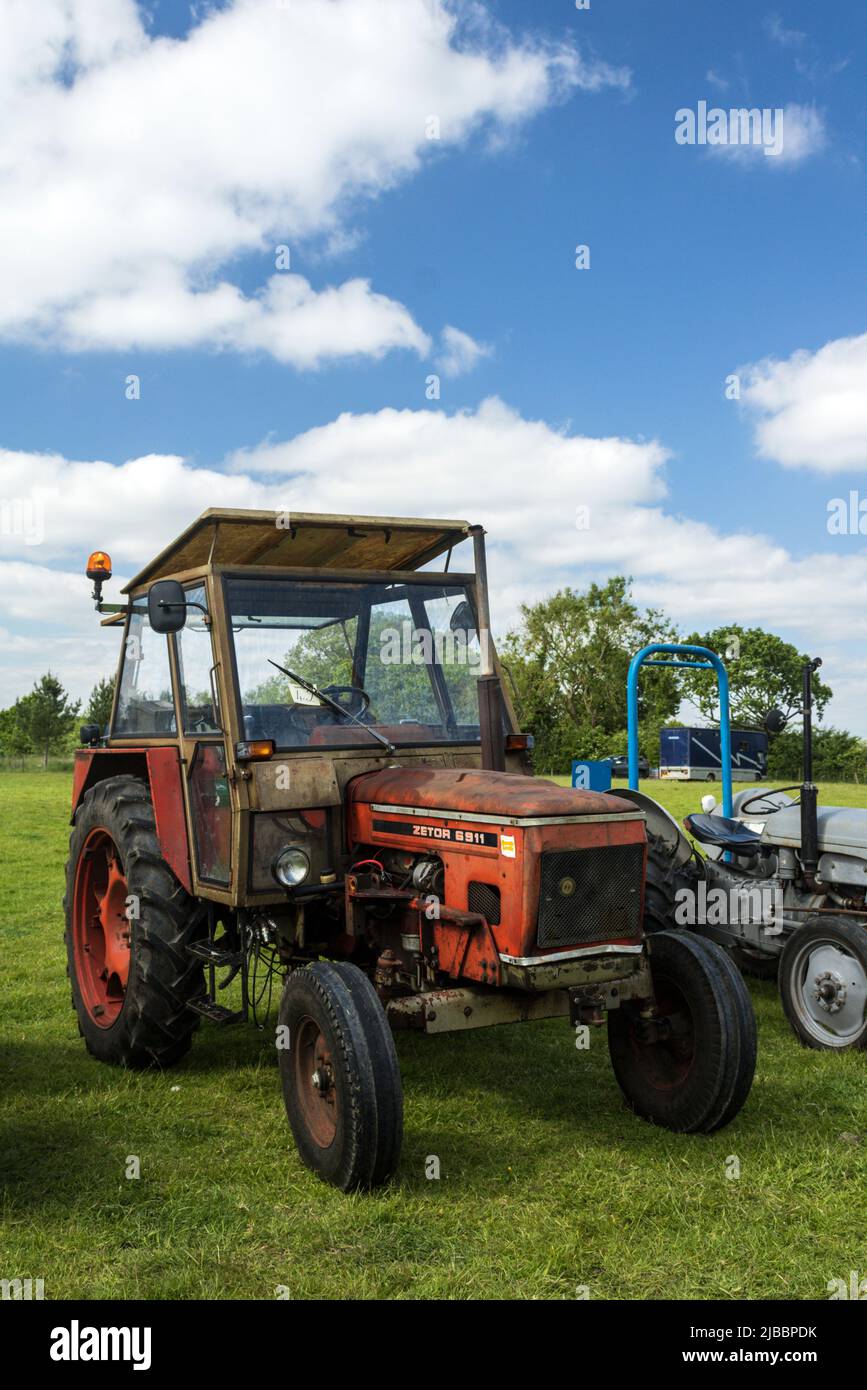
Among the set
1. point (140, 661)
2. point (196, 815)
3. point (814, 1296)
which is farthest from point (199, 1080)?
point (814, 1296)

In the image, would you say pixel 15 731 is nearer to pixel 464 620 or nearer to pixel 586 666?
pixel 586 666

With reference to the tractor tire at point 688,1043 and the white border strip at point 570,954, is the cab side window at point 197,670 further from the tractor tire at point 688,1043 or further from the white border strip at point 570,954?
the tractor tire at point 688,1043

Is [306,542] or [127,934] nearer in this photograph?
[306,542]

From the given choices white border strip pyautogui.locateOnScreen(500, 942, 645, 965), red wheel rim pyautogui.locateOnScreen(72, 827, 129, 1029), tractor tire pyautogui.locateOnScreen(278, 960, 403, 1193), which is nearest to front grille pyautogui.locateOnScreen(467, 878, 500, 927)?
white border strip pyautogui.locateOnScreen(500, 942, 645, 965)

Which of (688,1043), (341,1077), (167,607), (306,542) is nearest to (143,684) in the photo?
(306,542)

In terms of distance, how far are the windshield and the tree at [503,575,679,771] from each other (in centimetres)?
4059

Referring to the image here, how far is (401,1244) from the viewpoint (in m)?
3.63

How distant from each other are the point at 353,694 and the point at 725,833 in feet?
10.5

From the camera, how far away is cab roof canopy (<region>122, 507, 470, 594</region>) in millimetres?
5008

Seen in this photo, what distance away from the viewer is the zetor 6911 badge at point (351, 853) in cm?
415

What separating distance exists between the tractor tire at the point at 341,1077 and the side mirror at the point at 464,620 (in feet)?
6.11

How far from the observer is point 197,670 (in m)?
5.18
